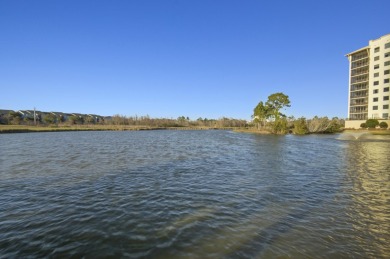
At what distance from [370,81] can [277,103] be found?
123ft

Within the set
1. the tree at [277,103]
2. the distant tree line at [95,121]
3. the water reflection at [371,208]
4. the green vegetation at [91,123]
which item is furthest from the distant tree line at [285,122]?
the distant tree line at [95,121]

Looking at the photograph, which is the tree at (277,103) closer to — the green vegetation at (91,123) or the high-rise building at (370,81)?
the high-rise building at (370,81)

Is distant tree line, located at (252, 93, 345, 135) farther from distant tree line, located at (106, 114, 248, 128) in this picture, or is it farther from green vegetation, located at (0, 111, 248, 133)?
distant tree line, located at (106, 114, 248, 128)

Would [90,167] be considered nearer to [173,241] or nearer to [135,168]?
[135,168]

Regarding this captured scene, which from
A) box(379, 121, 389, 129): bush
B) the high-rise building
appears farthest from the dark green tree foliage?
the high-rise building

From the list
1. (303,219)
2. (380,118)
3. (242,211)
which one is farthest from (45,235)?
(380,118)

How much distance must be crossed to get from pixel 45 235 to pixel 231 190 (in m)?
7.93

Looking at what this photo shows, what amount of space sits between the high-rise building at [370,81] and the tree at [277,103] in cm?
3317

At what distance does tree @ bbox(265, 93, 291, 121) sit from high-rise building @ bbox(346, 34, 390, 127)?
33.2 m

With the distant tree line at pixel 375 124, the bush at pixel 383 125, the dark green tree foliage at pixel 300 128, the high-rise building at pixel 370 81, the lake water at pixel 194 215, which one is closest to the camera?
the lake water at pixel 194 215

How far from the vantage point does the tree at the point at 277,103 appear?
244ft

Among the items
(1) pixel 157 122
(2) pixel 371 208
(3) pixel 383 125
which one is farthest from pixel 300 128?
(1) pixel 157 122

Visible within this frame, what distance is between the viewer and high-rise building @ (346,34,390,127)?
77.9 metres

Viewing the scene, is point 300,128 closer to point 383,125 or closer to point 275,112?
point 275,112
